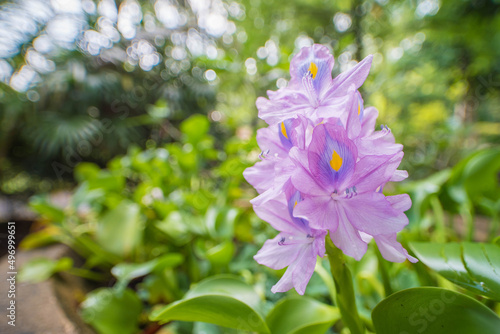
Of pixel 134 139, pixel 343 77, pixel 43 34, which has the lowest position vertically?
pixel 134 139

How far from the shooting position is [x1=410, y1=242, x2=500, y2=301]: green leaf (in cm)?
23

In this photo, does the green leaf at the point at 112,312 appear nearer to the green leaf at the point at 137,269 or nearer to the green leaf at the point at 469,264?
the green leaf at the point at 137,269

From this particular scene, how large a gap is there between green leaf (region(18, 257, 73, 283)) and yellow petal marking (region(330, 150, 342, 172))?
763 mm

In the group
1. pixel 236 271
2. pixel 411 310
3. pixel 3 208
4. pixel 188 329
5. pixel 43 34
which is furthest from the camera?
pixel 3 208

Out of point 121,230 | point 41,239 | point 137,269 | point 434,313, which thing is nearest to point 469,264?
point 434,313

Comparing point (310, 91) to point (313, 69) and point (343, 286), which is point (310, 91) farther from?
point (343, 286)

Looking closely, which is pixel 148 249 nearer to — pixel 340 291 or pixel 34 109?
pixel 340 291

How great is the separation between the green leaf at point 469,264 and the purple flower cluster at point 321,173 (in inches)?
1.8

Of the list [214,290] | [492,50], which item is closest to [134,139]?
[214,290]

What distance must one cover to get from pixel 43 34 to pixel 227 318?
1930 mm

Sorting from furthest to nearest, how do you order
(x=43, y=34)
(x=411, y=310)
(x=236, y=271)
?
(x=43, y=34) < (x=236, y=271) < (x=411, y=310)

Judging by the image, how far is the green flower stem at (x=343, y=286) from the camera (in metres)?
0.26

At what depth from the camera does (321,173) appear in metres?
0.22

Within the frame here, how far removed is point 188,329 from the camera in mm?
559
